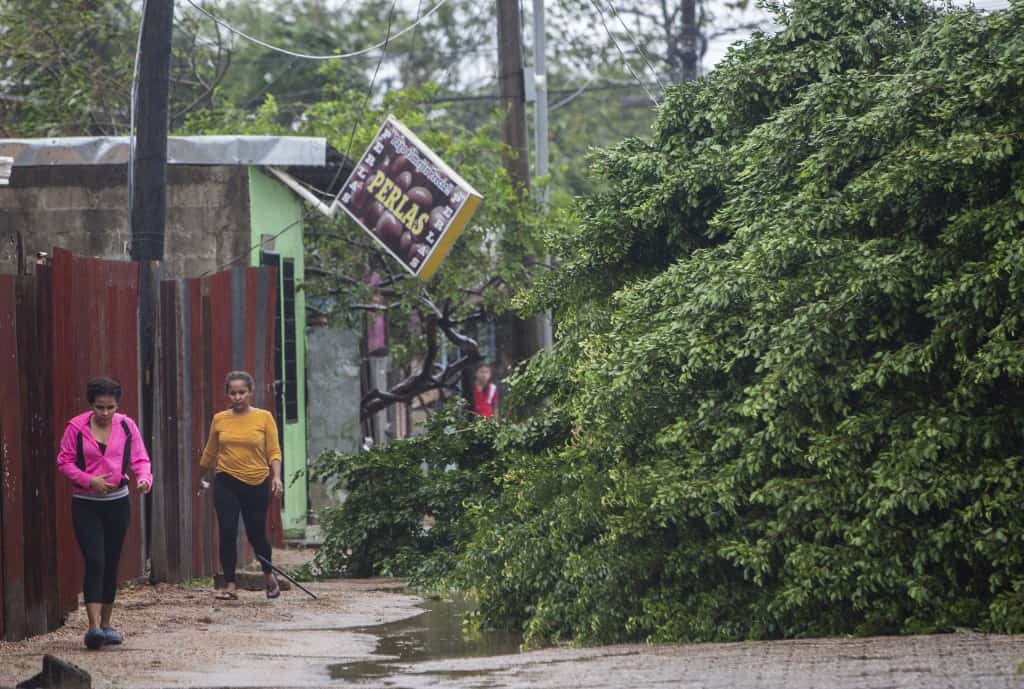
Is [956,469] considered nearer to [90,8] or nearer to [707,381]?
[707,381]

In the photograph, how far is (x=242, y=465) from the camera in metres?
11.9

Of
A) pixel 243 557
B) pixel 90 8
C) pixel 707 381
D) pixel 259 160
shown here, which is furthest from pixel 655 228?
pixel 90 8

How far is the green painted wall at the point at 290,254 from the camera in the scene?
16.7 m

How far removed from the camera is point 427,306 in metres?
20.3

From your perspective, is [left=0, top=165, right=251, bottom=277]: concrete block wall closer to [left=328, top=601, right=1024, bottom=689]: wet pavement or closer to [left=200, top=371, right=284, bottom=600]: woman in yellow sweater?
[left=200, top=371, right=284, bottom=600]: woman in yellow sweater

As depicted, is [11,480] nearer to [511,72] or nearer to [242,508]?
[242,508]

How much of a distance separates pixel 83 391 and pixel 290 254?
804 cm

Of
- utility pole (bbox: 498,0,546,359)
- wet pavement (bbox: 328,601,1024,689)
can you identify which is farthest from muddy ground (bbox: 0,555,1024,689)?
utility pole (bbox: 498,0,546,359)

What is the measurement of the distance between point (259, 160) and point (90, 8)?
→ 8650mm

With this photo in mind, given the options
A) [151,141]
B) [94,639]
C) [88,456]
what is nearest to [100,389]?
[88,456]

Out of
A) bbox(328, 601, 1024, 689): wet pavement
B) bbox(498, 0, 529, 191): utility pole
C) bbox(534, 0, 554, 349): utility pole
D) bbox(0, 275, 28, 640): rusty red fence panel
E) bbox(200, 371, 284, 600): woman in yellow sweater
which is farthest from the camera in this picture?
bbox(534, 0, 554, 349): utility pole

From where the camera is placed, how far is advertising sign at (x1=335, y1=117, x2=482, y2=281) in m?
16.1

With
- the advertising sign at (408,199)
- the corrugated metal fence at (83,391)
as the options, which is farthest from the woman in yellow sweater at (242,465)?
the advertising sign at (408,199)

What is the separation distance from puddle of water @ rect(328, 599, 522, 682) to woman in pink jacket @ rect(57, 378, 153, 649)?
4.90 ft
